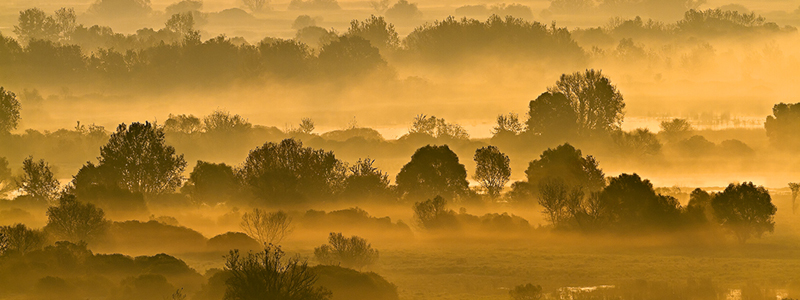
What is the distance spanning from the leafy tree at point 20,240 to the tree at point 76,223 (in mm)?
8419

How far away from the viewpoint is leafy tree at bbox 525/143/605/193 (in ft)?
617

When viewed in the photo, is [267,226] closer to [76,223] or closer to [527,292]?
[76,223]

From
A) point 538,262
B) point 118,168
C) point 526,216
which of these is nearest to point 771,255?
point 538,262

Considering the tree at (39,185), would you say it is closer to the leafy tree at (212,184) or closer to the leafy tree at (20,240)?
the leafy tree at (212,184)

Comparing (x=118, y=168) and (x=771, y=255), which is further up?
(x=118, y=168)

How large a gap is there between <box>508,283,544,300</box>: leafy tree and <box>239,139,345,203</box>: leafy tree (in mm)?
68751

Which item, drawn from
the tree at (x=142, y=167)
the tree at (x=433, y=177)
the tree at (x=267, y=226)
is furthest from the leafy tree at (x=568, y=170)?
the tree at (x=142, y=167)

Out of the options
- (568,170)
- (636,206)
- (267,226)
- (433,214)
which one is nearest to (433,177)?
(433,214)

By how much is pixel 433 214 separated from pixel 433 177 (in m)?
15.3

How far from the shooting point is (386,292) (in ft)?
398

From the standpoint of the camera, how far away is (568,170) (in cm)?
18962

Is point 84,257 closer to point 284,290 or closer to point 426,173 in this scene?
point 284,290

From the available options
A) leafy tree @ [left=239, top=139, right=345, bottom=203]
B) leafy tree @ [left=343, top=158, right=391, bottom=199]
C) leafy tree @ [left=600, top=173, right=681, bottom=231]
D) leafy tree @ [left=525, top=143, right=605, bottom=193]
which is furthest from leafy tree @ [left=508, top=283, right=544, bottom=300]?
leafy tree @ [left=239, top=139, right=345, bottom=203]

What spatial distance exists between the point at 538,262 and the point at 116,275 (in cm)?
6292
